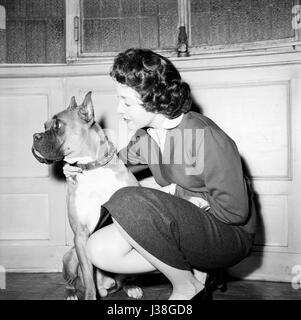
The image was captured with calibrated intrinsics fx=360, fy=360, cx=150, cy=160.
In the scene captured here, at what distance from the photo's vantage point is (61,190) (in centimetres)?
225

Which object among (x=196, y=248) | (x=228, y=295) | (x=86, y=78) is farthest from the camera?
(x=86, y=78)

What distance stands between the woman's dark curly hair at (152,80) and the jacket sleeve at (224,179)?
0.69 ft

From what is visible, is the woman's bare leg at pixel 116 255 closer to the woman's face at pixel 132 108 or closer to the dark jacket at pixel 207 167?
the dark jacket at pixel 207 167

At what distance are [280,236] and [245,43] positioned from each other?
3.77 ft

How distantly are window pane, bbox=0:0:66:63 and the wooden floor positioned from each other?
1.36 meters

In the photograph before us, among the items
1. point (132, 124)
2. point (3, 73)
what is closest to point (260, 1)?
point (132, 124)

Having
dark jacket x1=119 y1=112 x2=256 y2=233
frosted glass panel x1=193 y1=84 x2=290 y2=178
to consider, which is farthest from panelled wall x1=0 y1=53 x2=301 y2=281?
dark jacket x1=119 y1=112 x2=256 y2=233

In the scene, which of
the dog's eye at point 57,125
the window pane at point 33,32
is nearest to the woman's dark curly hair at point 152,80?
the dog's eye at point 57,125

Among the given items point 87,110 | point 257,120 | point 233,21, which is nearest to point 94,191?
point 87,110

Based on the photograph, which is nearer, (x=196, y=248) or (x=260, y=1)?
(x=196, y=248)

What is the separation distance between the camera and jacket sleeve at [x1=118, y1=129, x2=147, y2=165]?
170cm

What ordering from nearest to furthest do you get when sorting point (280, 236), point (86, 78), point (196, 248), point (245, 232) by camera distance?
point (196, 248), point (245, 232), point (280, 236), point (86, 78)

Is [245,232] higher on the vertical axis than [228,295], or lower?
higher

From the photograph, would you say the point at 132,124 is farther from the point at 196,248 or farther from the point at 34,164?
the point at 34,164
